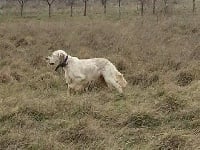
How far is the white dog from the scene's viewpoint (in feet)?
30.5

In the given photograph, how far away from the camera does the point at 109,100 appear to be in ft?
27.5

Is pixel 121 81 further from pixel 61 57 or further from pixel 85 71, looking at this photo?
pixel 61 57

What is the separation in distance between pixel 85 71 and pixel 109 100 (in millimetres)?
1203

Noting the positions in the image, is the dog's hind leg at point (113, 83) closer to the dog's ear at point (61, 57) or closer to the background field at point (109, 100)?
the background field at point (109, 100)

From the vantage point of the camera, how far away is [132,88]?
941 cm

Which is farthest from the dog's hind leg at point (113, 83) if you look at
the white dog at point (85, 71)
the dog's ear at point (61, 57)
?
the dog's ear at point (61, 57)

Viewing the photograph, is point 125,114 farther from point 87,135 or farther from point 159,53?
point 159,53

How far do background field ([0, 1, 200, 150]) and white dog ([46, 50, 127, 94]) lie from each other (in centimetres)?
25

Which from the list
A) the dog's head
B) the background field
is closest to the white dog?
the dog's head

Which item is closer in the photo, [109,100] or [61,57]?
[109,100]

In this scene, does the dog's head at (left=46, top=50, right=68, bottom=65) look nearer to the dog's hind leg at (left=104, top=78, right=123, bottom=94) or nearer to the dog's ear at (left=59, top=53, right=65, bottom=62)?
the dog's ear at (left=59, top=53, right=65, bottom=62)

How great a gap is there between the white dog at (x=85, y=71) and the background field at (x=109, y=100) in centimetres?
25

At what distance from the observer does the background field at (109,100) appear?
604 cm

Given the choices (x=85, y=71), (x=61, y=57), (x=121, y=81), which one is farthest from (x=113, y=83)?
(x=61, y=57)
